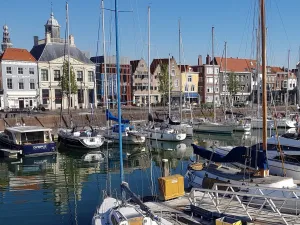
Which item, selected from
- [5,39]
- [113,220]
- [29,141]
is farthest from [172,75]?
[113,220]

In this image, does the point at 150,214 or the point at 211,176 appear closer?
the point at 150,214

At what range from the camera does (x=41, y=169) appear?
97.7 ft

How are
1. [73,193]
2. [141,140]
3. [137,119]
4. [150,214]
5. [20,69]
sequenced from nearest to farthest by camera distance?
[150,214] < [73,193] < [141,140] < [137,119] < [20,69]

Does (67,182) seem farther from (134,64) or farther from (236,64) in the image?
(236,64)

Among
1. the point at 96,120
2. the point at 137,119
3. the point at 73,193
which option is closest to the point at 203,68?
the point at 137,119

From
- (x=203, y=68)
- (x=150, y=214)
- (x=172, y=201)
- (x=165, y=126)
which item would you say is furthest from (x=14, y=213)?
(x=203, y=68)

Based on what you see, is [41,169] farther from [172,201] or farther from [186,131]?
[186,131]

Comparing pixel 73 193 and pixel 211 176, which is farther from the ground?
pixel 211 176

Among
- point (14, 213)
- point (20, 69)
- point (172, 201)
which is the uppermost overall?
point (20, 69)

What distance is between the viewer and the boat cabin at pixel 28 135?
3512cm

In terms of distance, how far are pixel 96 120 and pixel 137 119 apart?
774 cm

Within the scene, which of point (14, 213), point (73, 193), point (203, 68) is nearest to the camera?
point (14, 213)

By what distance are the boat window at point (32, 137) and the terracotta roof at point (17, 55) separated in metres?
30.8

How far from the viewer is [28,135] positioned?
36.9m
